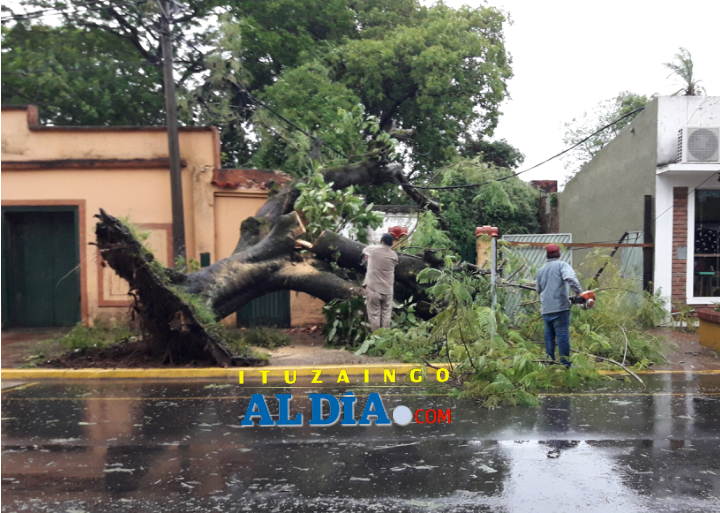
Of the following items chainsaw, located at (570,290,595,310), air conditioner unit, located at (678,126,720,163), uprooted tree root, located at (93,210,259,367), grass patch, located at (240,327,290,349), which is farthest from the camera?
air conditioner unit, located at (678,126,720,163)

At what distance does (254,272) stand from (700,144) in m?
9.19

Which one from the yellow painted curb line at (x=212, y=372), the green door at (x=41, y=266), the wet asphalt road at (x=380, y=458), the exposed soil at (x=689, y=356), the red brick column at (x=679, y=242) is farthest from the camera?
the red brick column at (x=679, y=242)

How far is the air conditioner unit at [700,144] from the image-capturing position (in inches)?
465

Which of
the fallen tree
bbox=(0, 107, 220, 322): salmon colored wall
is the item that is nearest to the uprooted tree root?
the fallen tree

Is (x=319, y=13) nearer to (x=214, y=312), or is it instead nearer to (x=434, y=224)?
(x=434, y=224)

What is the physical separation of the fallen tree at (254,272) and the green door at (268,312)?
1944mm

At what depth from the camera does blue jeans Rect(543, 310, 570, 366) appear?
25.9ft

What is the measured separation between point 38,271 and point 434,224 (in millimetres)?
9931

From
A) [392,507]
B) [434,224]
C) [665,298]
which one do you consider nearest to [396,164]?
[434,224]

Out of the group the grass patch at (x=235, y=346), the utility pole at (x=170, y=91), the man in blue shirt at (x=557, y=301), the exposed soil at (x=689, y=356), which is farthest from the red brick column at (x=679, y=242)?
the utility pole at (x=170, y=91)

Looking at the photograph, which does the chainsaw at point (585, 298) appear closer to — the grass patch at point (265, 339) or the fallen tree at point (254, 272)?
the fallen tree at point (254, 272)

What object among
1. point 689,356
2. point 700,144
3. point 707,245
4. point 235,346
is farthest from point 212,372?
point 707,245

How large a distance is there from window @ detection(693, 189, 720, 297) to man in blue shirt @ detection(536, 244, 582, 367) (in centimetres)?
630

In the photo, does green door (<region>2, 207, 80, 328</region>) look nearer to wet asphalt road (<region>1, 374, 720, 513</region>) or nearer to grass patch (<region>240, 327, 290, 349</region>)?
wet asphalt road (<region>1, 374, 720, 513</region>)
